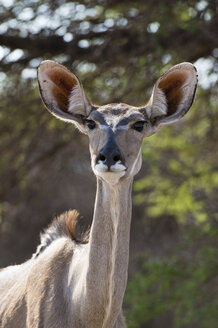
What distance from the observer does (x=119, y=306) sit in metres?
4.70

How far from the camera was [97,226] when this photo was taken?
15.4ft

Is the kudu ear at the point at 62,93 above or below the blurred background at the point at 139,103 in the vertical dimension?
above

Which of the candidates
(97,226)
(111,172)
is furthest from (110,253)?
(111,172)

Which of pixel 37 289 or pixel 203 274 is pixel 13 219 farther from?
pixel 37 289

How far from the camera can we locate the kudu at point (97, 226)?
15.2 ft

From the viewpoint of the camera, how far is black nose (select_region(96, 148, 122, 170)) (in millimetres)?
4379

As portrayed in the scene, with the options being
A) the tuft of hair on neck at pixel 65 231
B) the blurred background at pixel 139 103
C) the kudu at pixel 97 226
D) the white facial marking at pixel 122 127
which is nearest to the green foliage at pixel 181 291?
the blurred background at pixel 139 103

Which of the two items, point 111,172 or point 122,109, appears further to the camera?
point 122,109

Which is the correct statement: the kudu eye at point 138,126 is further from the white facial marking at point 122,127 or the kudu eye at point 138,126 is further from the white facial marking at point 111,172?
the white facial marking at point 111,172

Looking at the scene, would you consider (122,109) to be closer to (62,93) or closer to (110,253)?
(62,93)

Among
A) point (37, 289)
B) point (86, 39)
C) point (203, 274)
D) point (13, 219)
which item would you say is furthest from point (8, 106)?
point (13, 219)

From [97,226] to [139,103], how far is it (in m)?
4.64

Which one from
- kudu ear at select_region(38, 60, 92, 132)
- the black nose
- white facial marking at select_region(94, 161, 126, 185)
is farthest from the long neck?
kudu ear at select_region(38, 60, 92, 132)

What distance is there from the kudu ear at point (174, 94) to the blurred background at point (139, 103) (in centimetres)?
350
